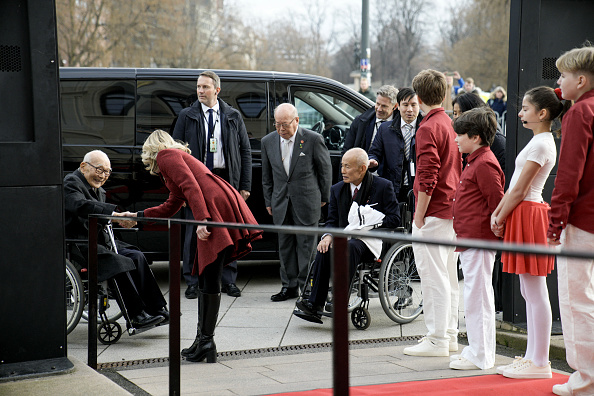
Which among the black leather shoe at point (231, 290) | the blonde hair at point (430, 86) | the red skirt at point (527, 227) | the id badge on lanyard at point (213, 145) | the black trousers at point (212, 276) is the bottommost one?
the black leather shoe at point (231, 290)

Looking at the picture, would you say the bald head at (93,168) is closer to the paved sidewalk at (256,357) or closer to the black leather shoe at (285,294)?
the paved sidewalk at (256,357)

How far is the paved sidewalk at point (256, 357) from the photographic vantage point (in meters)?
4.13

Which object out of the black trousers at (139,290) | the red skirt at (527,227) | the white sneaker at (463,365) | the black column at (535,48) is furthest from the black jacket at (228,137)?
the red skirt at (527,227)

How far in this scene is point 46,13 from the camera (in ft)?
13.8

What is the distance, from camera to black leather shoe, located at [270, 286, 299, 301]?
21.7ft

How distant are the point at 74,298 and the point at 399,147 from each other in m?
3.27

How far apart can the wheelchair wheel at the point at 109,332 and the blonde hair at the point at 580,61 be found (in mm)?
3625

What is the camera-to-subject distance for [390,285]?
5984 millimetres

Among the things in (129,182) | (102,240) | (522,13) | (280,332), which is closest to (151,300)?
(102,240)

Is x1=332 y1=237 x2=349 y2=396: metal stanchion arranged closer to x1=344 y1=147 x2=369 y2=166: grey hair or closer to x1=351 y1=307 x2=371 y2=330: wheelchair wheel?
x1=351 y1=307 x2=371 y2=330: wheelchair wheel

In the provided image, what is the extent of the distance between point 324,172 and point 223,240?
2.53 m

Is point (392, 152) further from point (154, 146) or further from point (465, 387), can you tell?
point (465, 387)

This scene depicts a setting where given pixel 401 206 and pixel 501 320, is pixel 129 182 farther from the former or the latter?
pixel 501 320

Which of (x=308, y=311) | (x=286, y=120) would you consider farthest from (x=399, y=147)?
(x=308, y=311)
